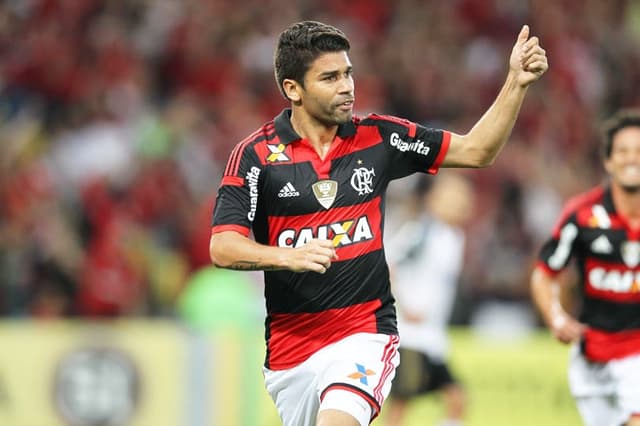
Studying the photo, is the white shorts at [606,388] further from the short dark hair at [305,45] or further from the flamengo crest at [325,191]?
the short dark hair at [305,45]

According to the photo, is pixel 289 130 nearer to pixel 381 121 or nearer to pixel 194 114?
pixel 381 121

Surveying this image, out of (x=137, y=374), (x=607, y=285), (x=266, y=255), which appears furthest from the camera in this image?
(x=137, y=374)

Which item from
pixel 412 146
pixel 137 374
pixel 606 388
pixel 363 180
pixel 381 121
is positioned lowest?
pixel 137 374

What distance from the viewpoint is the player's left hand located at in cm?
549

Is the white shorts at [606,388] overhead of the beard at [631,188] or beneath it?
beneath

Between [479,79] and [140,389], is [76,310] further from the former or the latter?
[479,79]

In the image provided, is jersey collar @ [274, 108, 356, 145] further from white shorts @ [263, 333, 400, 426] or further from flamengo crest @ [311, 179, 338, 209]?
white shorts @ [263, 333, 400, 426]

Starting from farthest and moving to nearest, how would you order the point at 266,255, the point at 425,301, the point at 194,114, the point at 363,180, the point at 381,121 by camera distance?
1. the point at 194,114
2. the point at 425,301
3. the point at 381,121
4. the point at 363,180
5. the point at 266,255

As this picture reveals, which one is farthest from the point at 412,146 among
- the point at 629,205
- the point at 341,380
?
the point at 629,205

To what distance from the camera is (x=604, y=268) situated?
7.09 meters

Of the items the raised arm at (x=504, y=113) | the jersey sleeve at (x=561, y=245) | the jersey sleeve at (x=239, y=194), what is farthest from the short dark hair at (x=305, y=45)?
the jersey sleeve at (x=561, y=245)

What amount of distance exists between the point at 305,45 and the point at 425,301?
183 inches

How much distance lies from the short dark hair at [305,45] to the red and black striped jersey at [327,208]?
0.96 feet

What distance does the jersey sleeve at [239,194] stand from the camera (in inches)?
220
